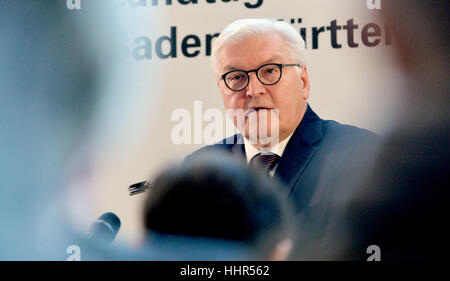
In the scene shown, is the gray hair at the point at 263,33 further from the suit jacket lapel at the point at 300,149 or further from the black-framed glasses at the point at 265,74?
the suit jacket lapel at the point at 300,149

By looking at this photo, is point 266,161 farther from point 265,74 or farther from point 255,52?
point 255,52

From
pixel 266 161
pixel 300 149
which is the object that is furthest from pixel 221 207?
pixel 300 149

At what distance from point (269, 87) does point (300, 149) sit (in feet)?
1.05

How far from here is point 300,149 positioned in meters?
2.27

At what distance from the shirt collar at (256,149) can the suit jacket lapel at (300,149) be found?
2cm

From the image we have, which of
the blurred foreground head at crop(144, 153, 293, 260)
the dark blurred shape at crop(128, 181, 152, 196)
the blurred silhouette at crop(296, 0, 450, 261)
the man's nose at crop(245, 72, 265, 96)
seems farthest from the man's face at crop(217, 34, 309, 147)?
the dark blurred shape at crop(128, 181, 152, 196)

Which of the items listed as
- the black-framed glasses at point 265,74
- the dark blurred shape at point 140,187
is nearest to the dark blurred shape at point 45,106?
the dark blurred shape at point 140,187

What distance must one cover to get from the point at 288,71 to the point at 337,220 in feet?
2.36

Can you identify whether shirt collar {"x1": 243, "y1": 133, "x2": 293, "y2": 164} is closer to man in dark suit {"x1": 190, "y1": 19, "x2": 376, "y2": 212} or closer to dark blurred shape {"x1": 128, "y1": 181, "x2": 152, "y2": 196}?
man in dark suit {"x1": 190, "y1": 19, "x2": 376, "y2": 212}

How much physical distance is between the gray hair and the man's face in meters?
0.03

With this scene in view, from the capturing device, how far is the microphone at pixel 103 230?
2.37 meters

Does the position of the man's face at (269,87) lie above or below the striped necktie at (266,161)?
above

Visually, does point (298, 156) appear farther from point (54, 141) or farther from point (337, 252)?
point (54, 141)

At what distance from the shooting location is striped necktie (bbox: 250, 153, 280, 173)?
7.52 ft
